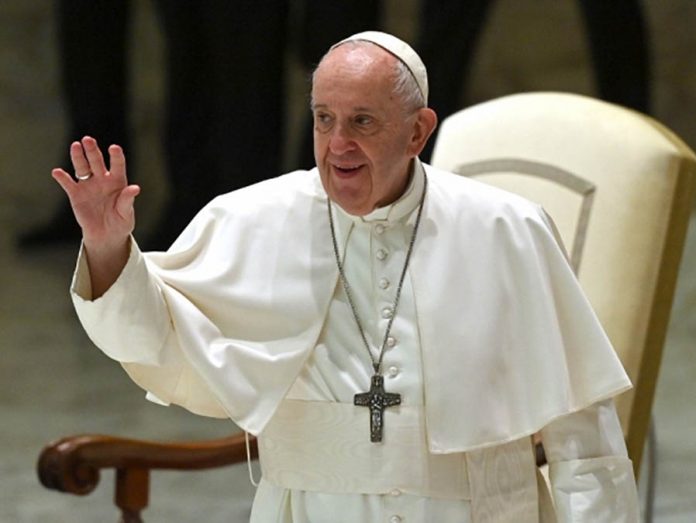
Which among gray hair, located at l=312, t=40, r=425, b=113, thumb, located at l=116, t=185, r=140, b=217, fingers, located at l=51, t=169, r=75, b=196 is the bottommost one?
thumb, located at l=116, t=185, r=140, b=217

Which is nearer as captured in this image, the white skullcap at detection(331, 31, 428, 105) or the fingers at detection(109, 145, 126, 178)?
the fingers at detection(109, 145, 126, 178)

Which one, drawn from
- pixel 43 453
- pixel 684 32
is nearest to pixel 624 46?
pixel 684 32

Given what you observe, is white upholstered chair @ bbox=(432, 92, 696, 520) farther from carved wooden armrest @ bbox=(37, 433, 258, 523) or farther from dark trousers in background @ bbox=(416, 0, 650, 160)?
dark trousers in background @ bbox=(416, 0, 650, 160)

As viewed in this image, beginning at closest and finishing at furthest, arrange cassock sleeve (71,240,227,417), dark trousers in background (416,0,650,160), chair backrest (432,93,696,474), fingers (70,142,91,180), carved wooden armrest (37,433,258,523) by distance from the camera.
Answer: fingers (70,142,91,180)
cassock sleeve (71,240,227,417)
carved wooden armrest (37,433,258,523)
chair backrest (432,93,696,474)
dark trousers in background (416,0,650,160)

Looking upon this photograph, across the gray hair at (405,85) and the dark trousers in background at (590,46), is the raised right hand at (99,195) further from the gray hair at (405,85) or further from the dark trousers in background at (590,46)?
the dark trousers in background at (590,46)

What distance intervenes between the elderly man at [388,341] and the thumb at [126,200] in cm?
17

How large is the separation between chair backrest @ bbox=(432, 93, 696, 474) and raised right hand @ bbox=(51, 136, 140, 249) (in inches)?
56.5

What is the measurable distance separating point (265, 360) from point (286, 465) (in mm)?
188

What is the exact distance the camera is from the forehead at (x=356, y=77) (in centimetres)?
288

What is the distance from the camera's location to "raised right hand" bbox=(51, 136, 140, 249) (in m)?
2.74

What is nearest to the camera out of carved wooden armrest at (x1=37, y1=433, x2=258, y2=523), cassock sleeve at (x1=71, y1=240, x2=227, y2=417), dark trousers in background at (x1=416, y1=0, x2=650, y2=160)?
cassock sleeve at (x1=71, y1=240, x2=227, y2=417)

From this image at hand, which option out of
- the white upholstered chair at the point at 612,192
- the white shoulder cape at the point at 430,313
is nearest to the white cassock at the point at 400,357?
the white shoulder cape at the point at 430,313

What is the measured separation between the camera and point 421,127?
2.99 metres

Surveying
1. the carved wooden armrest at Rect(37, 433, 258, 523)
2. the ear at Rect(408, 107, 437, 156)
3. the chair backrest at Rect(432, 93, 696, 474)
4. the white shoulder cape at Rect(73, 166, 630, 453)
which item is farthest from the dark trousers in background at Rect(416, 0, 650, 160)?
the ear at Rect(408, 107, 437, 156)
